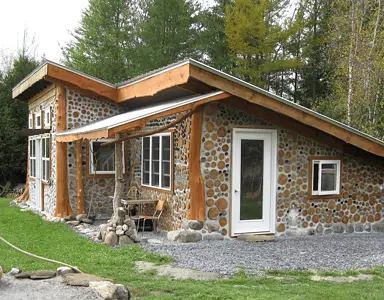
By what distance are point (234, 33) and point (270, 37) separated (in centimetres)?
179

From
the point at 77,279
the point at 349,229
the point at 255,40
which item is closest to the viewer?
the point at 77,279

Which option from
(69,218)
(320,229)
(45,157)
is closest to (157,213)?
(69,218)

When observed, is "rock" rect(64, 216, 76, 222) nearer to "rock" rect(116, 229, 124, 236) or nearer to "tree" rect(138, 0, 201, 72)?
"rock" rect(116, 229, 124, 236)

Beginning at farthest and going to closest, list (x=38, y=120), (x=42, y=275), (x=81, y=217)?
(x=38, y=120) → (x=81, y=217) → (x=42, y=275)

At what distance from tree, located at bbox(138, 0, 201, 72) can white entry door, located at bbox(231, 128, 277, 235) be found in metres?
14.4

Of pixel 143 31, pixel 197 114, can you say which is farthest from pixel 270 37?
pixel 197 114

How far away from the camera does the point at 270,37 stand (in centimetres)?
2241

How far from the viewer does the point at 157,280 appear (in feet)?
19.5

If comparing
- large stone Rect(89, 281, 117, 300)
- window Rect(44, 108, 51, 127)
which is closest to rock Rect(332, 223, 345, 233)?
large stone Rect(89, 281, 117, 300)

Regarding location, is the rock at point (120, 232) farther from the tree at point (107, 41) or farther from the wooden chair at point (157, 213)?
the tree at point (107, 41)

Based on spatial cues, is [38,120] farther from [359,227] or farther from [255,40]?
[255,40]

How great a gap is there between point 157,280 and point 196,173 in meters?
3.18

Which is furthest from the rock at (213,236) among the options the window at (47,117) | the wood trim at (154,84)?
the window at (47,117)

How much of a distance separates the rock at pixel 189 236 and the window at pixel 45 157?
564 cm
